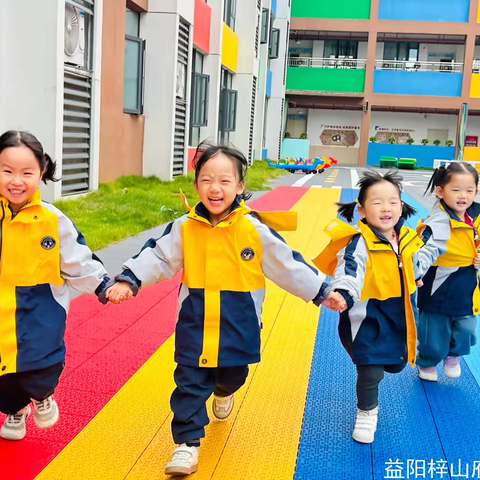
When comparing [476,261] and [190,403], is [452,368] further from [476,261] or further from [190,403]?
[190,403]

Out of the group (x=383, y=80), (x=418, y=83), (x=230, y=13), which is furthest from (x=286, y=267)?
(x=418, y=83)

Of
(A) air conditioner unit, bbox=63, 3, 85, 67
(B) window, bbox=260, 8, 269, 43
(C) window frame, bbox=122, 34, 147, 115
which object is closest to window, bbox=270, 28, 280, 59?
(B) window, bbox=260, 8, 269, 43

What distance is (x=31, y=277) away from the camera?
261 cm

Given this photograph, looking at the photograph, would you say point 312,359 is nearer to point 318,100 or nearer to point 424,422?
point 424,422

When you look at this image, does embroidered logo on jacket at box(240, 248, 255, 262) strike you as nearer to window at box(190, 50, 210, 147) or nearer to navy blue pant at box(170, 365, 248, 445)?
navy blue pant at box(170, 365, 248, 445)

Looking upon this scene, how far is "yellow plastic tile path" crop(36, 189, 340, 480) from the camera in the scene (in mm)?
2576

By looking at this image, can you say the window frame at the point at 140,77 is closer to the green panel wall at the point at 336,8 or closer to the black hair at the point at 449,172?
the black hair at the point at 449,172

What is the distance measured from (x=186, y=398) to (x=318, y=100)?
114ft

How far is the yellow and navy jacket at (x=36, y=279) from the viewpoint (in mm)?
2562

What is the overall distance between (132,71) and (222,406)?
31.9 ft

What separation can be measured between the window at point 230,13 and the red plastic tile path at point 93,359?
1565cm

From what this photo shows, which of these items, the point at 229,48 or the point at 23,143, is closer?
the point at 23,143

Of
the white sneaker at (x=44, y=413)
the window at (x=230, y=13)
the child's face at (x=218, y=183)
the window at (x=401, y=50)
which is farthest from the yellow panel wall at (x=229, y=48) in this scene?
the white sneaker at (x=44, y=413)

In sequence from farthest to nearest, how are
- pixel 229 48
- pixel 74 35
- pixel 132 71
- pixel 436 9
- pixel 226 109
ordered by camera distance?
pixel 436 9, pixel 229 48, pixel 226 109, pixel 132 71, pixel 74 35
